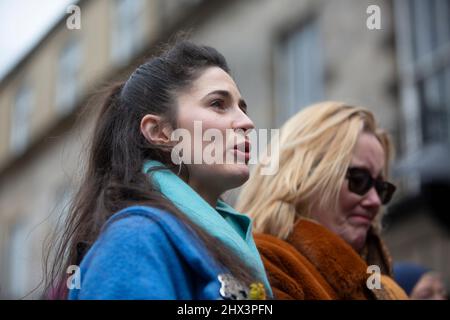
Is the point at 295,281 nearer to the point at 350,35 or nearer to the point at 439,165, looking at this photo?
the point at 439,165

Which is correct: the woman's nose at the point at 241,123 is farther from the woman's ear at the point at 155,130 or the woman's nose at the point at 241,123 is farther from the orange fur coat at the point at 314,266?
the orange fur coat at the point at 314,266

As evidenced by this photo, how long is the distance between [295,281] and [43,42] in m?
20.1

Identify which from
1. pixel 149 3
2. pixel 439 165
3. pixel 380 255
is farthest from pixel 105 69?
pixel 380 255

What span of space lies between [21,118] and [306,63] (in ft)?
37.7

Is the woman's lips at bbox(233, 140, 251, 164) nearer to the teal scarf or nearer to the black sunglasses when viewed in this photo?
the teal scarf

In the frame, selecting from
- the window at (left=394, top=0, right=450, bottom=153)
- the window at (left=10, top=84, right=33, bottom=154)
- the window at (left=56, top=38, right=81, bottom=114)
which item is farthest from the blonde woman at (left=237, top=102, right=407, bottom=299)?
the window at (left=10, top=84, right=33, bottom=154)

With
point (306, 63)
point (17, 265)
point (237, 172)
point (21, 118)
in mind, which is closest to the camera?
point (237, 172)

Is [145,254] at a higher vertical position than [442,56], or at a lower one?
lower

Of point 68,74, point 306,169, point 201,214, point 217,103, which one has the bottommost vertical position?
point 201,214

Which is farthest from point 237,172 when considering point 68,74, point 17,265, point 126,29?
point 68,74

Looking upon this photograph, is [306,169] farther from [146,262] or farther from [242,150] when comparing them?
[146,262]

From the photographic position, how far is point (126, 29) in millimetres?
19312

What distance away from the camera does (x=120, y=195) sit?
2.63m
